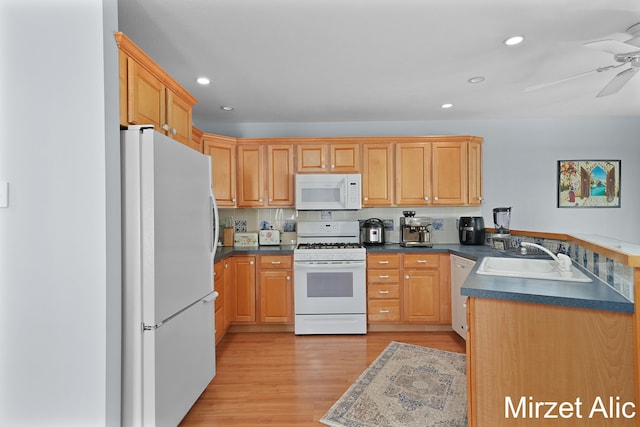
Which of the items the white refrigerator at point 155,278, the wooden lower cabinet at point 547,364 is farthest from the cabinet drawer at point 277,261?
the wooden lower cabinet at point 547,364

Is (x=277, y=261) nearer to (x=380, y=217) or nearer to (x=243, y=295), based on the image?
(x=243, y=295)

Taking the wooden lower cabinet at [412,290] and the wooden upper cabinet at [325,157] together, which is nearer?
the wooden lower cabinet at [412,290]

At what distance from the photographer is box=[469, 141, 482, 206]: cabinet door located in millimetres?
3670

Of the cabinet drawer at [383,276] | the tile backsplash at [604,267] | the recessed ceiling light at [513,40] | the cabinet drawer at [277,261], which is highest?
the recessed ceiling light at [513,40]

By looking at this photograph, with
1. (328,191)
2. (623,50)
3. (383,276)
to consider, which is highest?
(623,50)

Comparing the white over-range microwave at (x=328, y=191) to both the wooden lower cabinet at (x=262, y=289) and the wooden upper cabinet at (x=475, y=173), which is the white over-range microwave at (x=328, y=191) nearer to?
the wooden lower cabinet at (x=262, y=289)

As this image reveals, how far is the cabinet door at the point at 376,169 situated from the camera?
145 inches

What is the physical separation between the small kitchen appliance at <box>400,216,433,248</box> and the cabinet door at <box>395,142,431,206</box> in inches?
8.3

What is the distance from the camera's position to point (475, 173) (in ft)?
12.1

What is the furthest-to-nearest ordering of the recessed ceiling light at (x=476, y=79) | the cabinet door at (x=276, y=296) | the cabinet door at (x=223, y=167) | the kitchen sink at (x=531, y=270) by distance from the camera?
the cabinet door at (x=223, y=167)
the cabinet door at (x=276, y=296)
the recessed ceiling light at (x=476, y=79)
the kitchen sink at (x=531, y=270)

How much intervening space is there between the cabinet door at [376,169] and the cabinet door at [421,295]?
3.22 feet

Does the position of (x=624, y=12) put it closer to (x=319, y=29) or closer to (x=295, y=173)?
(x=319, y=29)

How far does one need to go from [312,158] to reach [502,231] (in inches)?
83.6

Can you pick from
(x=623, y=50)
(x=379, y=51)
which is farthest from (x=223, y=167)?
(x=623, y=50)
